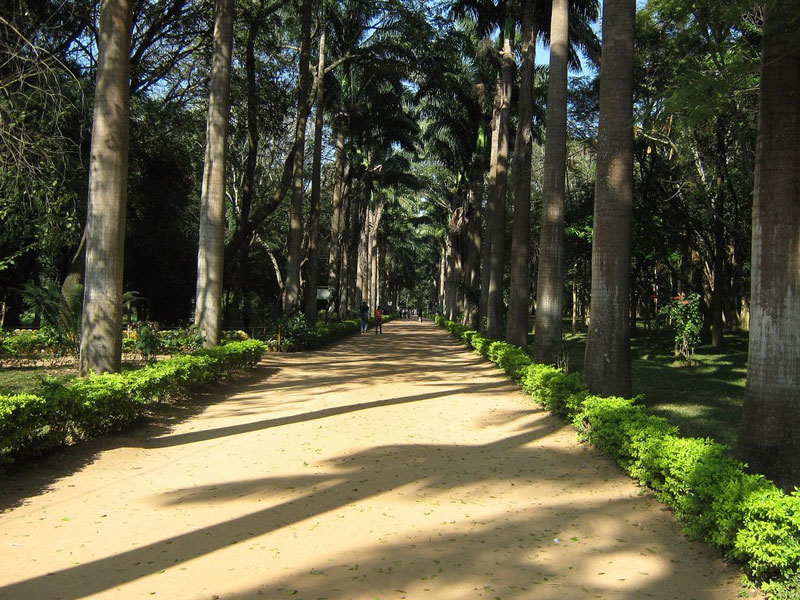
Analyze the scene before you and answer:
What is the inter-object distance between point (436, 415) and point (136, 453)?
455 cm

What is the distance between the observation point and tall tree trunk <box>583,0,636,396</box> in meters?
8.87

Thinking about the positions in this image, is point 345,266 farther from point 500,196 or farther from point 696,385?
point 696,385

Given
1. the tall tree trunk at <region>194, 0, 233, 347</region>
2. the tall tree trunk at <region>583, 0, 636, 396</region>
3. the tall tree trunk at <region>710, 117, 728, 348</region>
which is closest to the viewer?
the tall tree trunk at <region>583, 0, 636, 396</region>

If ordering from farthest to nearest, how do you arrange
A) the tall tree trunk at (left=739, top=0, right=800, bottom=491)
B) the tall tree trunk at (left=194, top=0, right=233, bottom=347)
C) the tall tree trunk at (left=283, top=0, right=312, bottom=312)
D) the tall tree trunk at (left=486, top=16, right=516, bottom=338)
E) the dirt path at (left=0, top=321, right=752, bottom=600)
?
1. the tall tree trunk at (left=486, top=16, right=516, bottom=338)
2. the tall tree trunk at (left=283, top=0, right=312, bottom=312)
3. the tall tree trunk at (left=194, top=0, right=233, bottom=347)
4. the tall tree trunk at (left=739, top=0, right=800, bottom=491)
5. the dirt path at (left=0, top=321, right=752, bottom=600)

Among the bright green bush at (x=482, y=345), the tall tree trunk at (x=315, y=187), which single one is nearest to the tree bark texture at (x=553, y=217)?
the bright green bush at (x=482, y=345)

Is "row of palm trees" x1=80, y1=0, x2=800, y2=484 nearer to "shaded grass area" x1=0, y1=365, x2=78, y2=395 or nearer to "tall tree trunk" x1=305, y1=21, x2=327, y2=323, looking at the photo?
"shaded grass area" x1=0, y1=365, x2=78, y2=395

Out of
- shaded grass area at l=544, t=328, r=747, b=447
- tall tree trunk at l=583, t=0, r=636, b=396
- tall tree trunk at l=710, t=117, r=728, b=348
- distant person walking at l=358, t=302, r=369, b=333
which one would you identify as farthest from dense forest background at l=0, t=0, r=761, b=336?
distant person walking at l=358, t=302, r=369, b=333

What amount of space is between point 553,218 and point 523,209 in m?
2.82

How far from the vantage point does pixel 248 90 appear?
64.7ft

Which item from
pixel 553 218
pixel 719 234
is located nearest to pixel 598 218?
pixel 553 218

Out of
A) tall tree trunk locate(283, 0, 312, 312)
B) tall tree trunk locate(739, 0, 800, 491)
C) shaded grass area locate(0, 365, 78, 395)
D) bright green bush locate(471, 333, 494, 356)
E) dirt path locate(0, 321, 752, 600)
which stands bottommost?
dirt path locate(0, 321, 752, 600)

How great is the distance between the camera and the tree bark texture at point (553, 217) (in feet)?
43.6

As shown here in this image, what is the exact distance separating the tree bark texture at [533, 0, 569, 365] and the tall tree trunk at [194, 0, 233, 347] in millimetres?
7132

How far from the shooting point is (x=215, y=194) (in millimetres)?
14148
